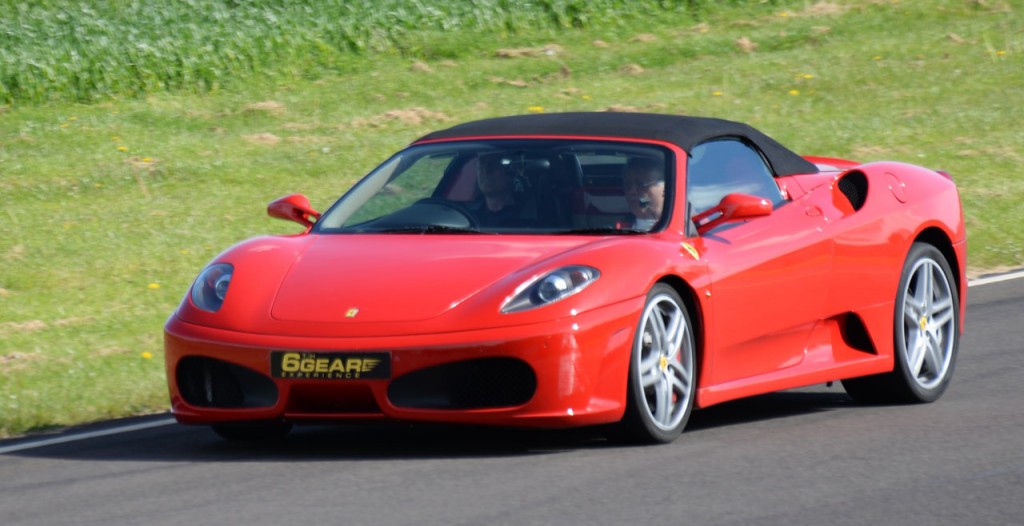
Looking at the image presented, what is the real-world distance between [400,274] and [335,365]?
1.59 feet

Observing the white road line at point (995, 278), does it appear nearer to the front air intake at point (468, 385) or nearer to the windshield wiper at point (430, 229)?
the windshield wiper at point (430, 229)

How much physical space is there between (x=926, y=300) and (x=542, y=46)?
47.0 feet

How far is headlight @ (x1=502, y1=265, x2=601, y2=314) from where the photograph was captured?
661 cm

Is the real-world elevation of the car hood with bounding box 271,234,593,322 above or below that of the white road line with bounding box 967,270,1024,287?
above

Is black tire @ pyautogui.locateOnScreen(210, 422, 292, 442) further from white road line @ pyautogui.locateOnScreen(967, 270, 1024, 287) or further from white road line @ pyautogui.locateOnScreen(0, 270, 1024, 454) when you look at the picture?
white road line @ pyautogui.locateOnScreen(967, 270, 1024, 287)

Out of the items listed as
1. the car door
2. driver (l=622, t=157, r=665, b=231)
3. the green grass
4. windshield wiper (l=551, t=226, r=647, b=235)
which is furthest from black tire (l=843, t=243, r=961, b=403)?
the green grass

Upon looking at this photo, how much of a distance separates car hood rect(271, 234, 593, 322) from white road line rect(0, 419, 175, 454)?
1261 millimetres

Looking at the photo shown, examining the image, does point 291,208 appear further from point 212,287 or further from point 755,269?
point 755,269

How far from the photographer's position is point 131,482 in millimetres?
6445

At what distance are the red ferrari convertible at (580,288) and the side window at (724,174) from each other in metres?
0.01

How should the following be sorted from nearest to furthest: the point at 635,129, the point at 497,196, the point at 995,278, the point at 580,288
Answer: the point at 580,288 → the point at 497,196 → the point at 635,129 → the point at 995,278

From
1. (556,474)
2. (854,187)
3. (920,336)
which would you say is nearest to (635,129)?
(854,187)

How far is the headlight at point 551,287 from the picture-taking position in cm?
661

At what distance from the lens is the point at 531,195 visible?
756cm
